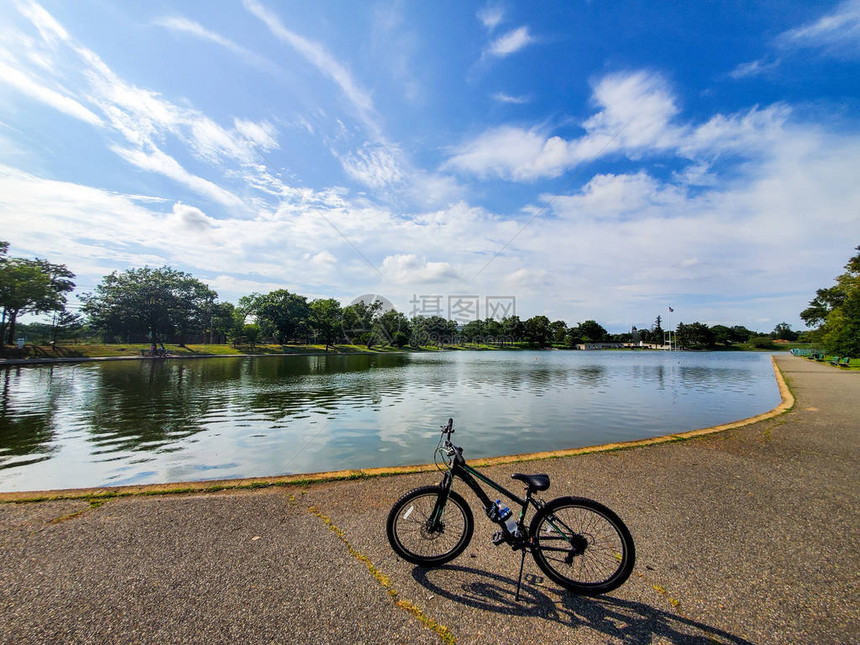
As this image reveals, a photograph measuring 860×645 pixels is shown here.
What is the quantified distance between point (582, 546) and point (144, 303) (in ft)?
255

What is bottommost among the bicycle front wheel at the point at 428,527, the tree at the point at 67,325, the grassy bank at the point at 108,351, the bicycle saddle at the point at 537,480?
the bicycle front wheel at the point at 428,527

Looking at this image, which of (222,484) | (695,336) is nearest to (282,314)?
(222,484)

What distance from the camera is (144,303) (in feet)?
205

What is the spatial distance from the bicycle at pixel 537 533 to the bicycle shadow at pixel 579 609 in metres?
0.11

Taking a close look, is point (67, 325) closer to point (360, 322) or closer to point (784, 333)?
point (360, 322)

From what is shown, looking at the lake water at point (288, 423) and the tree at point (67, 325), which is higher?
the tree at point (67, 325)

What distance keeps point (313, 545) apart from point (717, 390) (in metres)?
27.3

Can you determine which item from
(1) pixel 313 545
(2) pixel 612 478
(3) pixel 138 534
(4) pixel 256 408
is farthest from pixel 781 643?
(4) pixel 256 408

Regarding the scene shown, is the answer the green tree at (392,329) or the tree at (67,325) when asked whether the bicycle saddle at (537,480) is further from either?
the green tree at (392,329)

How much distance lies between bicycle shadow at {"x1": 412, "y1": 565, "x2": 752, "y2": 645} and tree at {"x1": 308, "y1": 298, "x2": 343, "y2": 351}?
89142 millimetres

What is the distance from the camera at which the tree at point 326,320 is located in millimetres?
90688

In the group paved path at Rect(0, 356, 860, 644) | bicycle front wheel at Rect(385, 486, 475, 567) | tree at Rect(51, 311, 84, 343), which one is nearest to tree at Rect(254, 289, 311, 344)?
tree at Rect(51, 311, 84, 343)

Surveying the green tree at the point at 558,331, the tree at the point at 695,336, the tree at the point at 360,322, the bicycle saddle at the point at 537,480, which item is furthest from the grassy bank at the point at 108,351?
the tree at the point at 695,336

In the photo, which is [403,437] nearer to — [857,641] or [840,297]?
[857,641]
